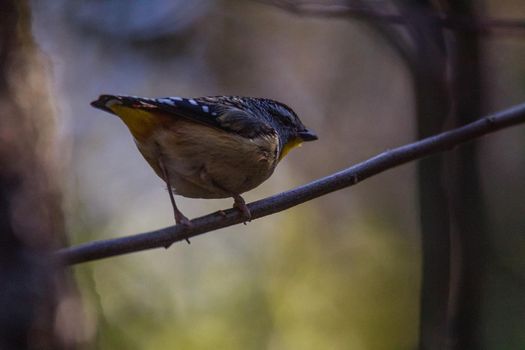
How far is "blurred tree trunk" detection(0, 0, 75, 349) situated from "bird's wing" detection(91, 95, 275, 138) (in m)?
0.48

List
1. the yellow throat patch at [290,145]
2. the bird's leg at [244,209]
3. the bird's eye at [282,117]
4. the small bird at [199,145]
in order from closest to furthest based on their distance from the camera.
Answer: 1. the bird's leg at [244,209]
2. the small bird at [199,145]
3. the yellow throat patch at [290,145]
4. the bird's eye at [282,117]

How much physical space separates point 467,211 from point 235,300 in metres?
4.48

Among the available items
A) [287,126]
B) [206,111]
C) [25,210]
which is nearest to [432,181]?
[287,126]

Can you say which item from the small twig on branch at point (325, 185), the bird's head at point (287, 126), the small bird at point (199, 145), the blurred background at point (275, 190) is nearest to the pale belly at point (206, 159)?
the small bird at point (199, 145)

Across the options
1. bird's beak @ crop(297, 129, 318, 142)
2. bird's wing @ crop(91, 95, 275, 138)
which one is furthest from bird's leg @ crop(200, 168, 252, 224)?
bird's beak @ crop(297, 129, 318, 142)

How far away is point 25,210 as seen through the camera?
117 inches

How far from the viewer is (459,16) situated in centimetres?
450

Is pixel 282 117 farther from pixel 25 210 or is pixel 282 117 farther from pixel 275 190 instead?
pixel 275 190

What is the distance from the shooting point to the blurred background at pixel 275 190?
307 inches

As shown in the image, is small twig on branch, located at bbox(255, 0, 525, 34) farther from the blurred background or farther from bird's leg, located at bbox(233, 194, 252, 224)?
the blurred background

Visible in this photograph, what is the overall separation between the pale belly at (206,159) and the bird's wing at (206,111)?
0.20 ft

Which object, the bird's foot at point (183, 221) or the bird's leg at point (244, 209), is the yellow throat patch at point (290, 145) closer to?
the bird's leg at point (244, 209)

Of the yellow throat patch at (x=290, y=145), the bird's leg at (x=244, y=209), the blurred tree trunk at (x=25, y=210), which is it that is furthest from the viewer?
the yellow throat patch at (x=290, y=145)

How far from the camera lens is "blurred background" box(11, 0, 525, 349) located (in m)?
7.79
